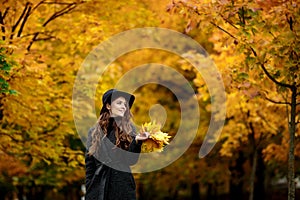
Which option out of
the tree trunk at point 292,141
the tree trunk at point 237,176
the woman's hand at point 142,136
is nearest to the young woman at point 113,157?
the woman's hand at point 142,136

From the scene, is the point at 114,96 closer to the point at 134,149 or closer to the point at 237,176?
the point at 134,149

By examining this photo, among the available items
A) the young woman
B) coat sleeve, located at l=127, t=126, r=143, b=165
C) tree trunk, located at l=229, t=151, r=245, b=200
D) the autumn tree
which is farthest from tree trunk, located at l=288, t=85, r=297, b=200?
tree trunk, located at l=229, t=151, r=245, b=200

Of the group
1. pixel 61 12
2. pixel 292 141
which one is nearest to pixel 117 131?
pixel 292 141

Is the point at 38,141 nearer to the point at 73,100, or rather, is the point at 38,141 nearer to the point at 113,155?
the point at 73,100

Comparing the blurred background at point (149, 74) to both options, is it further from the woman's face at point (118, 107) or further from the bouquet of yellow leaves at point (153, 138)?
the bouquet of yellow leaves at point (153, 138)

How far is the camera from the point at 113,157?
5.85m

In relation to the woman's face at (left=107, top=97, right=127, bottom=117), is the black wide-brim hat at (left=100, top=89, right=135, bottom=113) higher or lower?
higher

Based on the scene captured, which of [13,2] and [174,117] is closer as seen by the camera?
[13,2]

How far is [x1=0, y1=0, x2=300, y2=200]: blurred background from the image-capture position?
773cm

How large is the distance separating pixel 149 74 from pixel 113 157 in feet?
40.7

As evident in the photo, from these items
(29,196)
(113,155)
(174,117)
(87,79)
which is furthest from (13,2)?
(29,196)

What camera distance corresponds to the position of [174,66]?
1805 centimetres

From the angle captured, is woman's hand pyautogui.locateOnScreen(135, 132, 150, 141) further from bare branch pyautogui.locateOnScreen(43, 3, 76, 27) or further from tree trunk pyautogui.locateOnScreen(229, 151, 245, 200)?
tree trunk pyautogui.locateOnScreen(229, 151, 245, 200)

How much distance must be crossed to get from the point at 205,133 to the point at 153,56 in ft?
10.2
